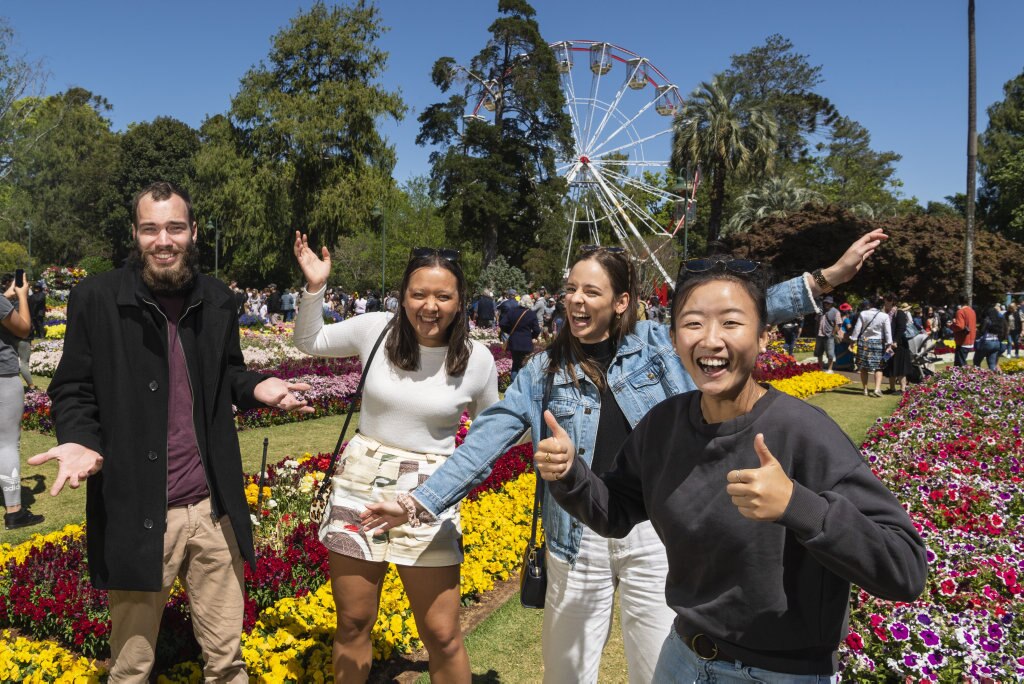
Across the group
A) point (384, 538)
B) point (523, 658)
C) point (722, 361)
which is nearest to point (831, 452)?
point (722, 361)

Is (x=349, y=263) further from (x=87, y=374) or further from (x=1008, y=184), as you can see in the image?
(x=87, y=374)

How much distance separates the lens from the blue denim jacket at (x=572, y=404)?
2449mm

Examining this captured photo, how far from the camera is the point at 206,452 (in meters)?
2.53

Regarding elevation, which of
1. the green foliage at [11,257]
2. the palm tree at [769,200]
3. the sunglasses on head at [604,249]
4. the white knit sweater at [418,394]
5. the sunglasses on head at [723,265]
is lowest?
the green foliage at [11,257]

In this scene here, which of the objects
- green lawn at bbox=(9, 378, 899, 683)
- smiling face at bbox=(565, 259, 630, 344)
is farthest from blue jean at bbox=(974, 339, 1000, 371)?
smiling face at bbox=(565, 259, 630, 344)

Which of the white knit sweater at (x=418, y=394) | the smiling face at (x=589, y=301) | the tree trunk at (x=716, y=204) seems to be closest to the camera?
the smiling face at (x=589, y=301)

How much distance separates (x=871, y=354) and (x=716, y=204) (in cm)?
2127

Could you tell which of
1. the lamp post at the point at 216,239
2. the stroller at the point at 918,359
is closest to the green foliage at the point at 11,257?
the lamp post at the point at 216,239

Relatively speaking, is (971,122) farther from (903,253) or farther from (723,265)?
(723,265)

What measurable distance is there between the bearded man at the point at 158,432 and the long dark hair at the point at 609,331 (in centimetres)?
92

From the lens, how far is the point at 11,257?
38.1 meters

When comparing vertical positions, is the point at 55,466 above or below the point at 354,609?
below

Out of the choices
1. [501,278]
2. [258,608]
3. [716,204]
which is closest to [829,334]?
[258,608]

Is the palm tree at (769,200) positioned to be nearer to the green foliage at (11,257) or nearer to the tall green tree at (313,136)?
the tall green tree at (313,136)
